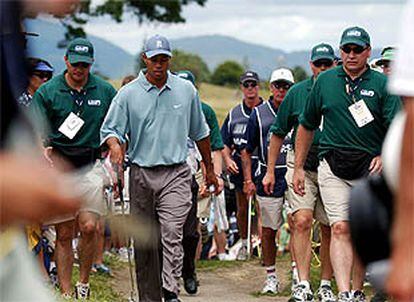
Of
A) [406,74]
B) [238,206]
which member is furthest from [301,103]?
[406,74]

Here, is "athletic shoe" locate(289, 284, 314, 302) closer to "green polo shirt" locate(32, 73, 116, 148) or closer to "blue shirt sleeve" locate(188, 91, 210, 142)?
"blue shirt sleeve" locate(188, 91, 210, 142)

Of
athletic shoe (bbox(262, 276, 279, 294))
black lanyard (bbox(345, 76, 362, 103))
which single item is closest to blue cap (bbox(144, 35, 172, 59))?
black lanyard (bbox(345, 76, 362, 103))

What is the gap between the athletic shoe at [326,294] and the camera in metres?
11.3

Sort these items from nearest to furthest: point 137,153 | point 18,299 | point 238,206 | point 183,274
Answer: point 18,299 < point 137,153 < point 183,274 < point 238,206

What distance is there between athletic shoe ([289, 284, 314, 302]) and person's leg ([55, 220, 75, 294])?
7.10ft

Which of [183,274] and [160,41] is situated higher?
[160,41]

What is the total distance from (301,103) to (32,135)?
8.84 m

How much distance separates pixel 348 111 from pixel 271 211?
328cm

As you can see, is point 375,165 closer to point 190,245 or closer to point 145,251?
point 145,251

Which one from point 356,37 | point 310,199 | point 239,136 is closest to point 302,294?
point 310,199

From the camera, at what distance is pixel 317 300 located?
38.4 feet

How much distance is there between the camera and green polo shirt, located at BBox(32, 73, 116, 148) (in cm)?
1169

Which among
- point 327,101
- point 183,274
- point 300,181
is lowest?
point 183,274

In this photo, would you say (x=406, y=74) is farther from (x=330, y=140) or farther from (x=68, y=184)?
(x=330, y=140)
